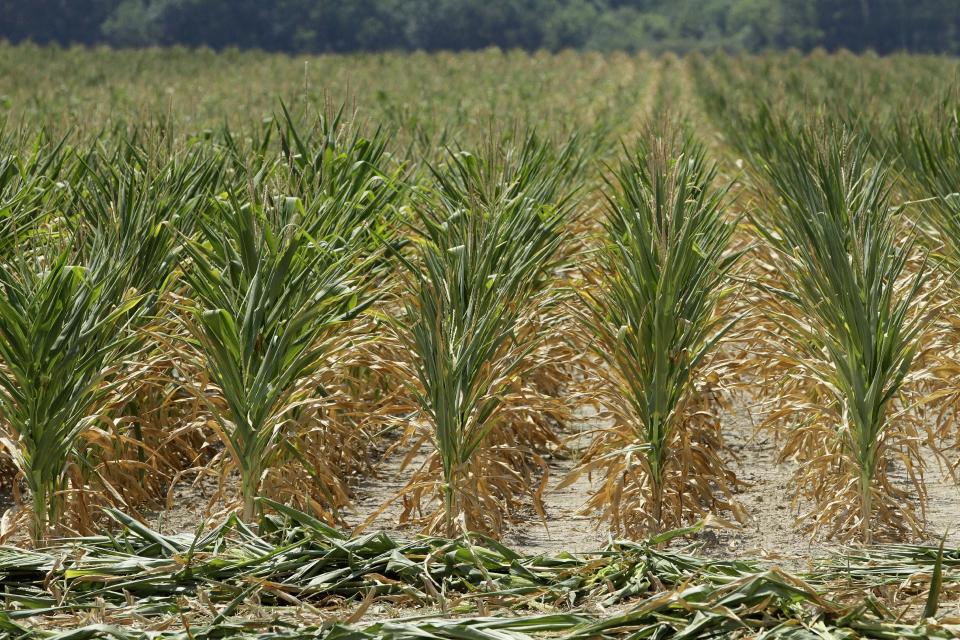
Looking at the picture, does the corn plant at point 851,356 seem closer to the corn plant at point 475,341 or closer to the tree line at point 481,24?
the corn plant at point 475,341

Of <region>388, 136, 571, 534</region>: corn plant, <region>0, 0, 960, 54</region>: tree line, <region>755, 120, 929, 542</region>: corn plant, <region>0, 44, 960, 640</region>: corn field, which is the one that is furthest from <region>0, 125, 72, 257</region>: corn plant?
<region>0, 0, 960, 54</region>: tree line

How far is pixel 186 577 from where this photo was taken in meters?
3.91

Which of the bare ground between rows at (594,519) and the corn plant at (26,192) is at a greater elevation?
the corn plant at (26,192)

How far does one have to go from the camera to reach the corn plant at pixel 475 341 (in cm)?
482

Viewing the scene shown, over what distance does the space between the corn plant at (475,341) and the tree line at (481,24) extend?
231 feet

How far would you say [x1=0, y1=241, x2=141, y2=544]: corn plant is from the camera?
14.6 feet

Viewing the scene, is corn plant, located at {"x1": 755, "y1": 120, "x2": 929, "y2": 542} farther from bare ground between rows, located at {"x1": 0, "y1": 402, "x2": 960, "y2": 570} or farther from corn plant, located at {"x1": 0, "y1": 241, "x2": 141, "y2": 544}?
corn plant, located at {"x1": 0, "y1": 241, "x2": 141, "y2": 544}

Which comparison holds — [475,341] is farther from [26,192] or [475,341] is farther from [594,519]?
[26,192]

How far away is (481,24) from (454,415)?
270 ft

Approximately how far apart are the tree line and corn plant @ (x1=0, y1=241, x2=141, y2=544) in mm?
70932

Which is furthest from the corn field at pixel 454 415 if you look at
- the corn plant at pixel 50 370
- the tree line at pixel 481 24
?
the tree line at pixel 481 24

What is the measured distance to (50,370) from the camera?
4484mm

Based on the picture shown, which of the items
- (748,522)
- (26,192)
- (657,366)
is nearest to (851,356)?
(657,366)

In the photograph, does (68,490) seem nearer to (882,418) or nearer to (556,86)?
(882,418)
